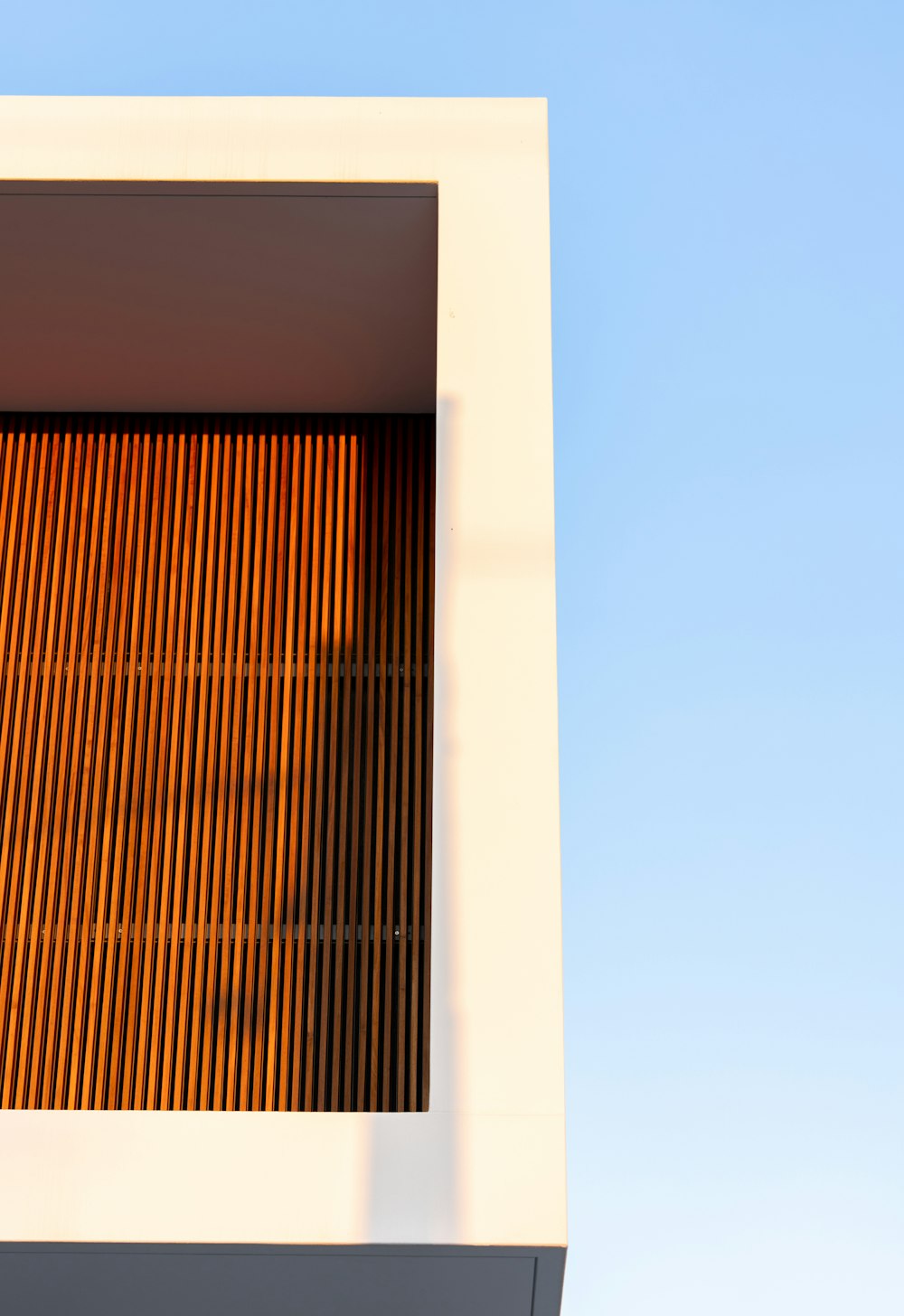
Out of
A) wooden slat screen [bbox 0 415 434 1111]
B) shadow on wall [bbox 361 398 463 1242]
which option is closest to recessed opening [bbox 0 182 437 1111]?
wooden slat screen [bbox 0 415 434 1111]

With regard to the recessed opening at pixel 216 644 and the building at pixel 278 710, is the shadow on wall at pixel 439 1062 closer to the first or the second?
the building at pixel 278 710

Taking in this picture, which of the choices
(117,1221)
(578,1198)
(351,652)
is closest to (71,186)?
(351,652)

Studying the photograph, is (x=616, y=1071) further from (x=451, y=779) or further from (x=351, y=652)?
(x=451, y=779)

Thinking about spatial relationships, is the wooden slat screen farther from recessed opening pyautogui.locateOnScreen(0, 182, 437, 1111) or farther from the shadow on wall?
the shadow on wall

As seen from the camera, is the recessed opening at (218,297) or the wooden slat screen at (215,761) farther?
the wooden slat screen at (215,761)

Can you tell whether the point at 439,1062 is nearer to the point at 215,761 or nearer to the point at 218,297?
the point at 215,761

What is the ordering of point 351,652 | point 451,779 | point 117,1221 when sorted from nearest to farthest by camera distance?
point 117,1221
point 451,779
point 351,652

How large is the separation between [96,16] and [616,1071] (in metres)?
12.4

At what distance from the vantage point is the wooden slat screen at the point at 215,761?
20.8 ft

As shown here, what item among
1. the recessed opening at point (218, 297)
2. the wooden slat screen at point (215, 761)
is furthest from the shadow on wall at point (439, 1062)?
the wooden slat screen at point (215, 761)

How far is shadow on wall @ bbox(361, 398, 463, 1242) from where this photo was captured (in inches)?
165

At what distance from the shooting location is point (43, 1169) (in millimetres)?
4219

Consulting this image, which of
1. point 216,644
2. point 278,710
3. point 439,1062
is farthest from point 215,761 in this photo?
point 439,1062

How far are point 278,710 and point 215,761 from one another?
13.4 inches
